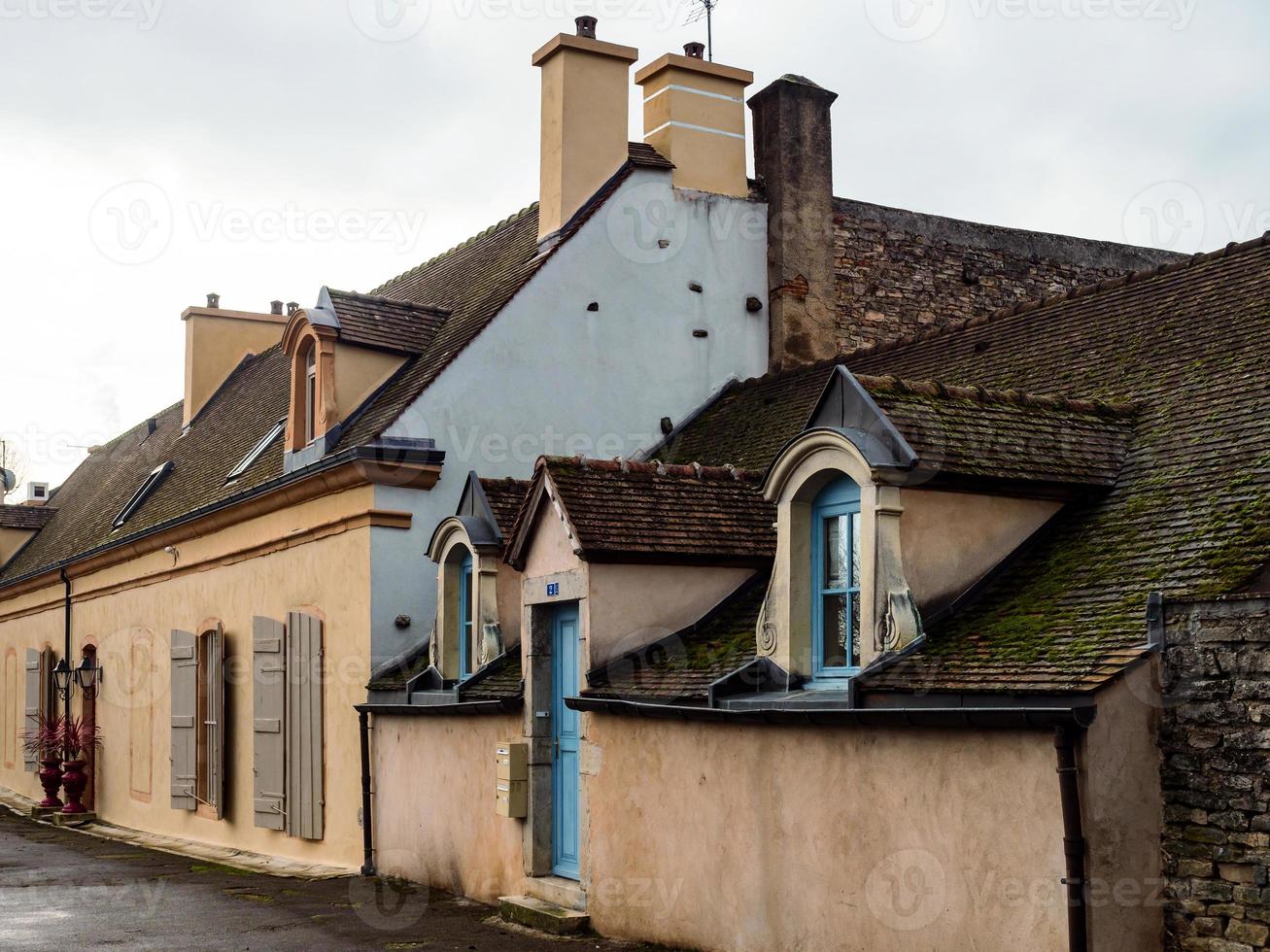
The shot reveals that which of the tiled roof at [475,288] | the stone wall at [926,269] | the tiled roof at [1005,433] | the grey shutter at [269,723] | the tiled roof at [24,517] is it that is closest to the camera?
the tiled roof at [1005,433]

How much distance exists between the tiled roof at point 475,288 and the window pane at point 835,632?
637 cm

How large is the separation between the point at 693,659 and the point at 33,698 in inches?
803

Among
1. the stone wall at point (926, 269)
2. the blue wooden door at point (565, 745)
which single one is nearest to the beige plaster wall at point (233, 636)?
the blue wooden door at point (565, 745)

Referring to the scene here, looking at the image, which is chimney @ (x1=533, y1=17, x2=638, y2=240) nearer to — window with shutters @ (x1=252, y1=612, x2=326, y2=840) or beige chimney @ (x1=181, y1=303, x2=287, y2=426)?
window with shutters @ (x1=252, y1=612, x2=326, y2=840)

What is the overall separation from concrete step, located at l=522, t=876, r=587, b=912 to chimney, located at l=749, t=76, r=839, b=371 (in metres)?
6.73

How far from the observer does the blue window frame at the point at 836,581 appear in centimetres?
939

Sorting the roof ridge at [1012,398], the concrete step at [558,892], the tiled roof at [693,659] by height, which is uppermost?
the roof ridge at [1012,398]

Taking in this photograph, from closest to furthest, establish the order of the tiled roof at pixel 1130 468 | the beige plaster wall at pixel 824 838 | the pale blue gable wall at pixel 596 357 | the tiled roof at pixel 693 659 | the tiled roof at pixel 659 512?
the beige plaster wall at pixel 824 838, the tiled roof at pixel 1130 468, the tiled roof at pixel 693 659, the tiled roof at pixel 659 512, the pale blue gable wall at pixel 596 357

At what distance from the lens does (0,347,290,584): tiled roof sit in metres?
20.6

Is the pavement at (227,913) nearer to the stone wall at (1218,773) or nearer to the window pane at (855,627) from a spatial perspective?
the window pane at (855,627)

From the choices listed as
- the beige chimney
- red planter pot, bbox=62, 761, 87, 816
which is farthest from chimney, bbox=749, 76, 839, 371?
red planter pot, bbox=62, 761, 87, 816

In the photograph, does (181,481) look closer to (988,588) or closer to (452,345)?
(452,345)

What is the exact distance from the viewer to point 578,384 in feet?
51.9

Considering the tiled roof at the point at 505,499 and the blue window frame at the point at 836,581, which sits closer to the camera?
the blue window frame at the point at 836,581
